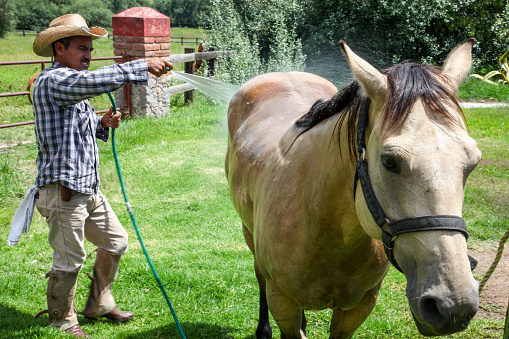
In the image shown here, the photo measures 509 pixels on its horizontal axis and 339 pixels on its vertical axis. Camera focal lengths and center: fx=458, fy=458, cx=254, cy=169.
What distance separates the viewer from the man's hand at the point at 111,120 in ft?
10.5

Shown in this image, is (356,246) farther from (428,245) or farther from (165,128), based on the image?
(165,128)

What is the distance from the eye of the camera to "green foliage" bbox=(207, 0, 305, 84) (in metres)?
11.0

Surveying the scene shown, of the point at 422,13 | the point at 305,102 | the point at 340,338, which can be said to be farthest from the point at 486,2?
the point at 340,338

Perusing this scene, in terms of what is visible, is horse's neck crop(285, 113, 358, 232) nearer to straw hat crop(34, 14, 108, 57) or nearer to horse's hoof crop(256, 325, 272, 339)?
horse's hoof crop(256, 325, 272, 339)

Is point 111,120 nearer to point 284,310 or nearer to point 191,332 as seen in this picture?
point 191,332

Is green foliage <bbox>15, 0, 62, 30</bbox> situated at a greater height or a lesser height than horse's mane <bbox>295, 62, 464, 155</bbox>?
lesser

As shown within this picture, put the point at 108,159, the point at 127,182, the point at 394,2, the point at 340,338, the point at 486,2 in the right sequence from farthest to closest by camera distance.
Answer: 1. the point at 486,2
2. the point at 394,2
3. the point at 108,159
4. the point at 127,182
5. the point at 340,338

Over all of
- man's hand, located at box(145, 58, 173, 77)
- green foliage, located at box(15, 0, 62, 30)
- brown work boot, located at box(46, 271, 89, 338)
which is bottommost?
green foliage, located at box(15, 0, 62, 30)

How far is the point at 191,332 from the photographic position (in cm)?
331

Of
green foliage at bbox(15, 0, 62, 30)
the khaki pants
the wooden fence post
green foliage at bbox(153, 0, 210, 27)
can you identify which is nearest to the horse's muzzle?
the khaki pants

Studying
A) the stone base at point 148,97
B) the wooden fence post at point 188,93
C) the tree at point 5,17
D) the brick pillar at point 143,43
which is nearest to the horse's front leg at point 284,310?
the brick pillar at point 143,43

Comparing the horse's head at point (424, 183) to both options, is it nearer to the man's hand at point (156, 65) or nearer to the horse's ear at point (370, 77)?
the horse's ear at point (370, 77)

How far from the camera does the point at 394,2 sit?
1222cm

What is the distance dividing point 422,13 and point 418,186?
12283mm
